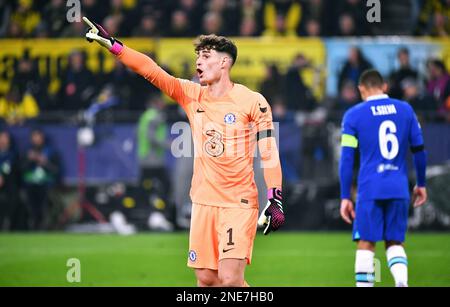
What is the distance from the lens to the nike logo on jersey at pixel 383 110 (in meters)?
9.12

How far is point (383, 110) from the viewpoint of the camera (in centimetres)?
912

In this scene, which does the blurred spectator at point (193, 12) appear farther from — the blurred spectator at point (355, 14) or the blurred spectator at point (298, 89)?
the blurred spectator at point (355, 14)

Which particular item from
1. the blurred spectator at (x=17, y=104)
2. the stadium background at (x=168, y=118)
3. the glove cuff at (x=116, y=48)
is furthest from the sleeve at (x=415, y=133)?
the blurred spectator at (x=17, y=104)

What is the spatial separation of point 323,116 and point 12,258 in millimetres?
6184

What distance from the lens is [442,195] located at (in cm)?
1627

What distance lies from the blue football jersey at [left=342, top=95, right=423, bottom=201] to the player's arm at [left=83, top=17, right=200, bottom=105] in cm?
203

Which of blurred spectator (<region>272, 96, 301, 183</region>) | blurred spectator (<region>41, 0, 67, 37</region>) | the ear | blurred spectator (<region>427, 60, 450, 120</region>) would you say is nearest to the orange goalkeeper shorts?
the ear

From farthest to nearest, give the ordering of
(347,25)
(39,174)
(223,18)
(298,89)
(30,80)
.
A: (223,18) → (347,25) → (30,80) → (298,89) → (39,174)

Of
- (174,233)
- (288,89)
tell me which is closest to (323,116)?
(288,89)

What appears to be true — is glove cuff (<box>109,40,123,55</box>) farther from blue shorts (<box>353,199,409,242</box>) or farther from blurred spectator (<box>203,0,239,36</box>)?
blurred spectator (<box>203,0,239,36</box>)

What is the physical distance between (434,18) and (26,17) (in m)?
7.89

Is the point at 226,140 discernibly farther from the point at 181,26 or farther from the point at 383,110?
the point at 181,26

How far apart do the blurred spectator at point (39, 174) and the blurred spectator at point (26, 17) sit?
2.57 metres

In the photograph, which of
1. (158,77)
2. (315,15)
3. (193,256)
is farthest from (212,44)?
(315,15)
